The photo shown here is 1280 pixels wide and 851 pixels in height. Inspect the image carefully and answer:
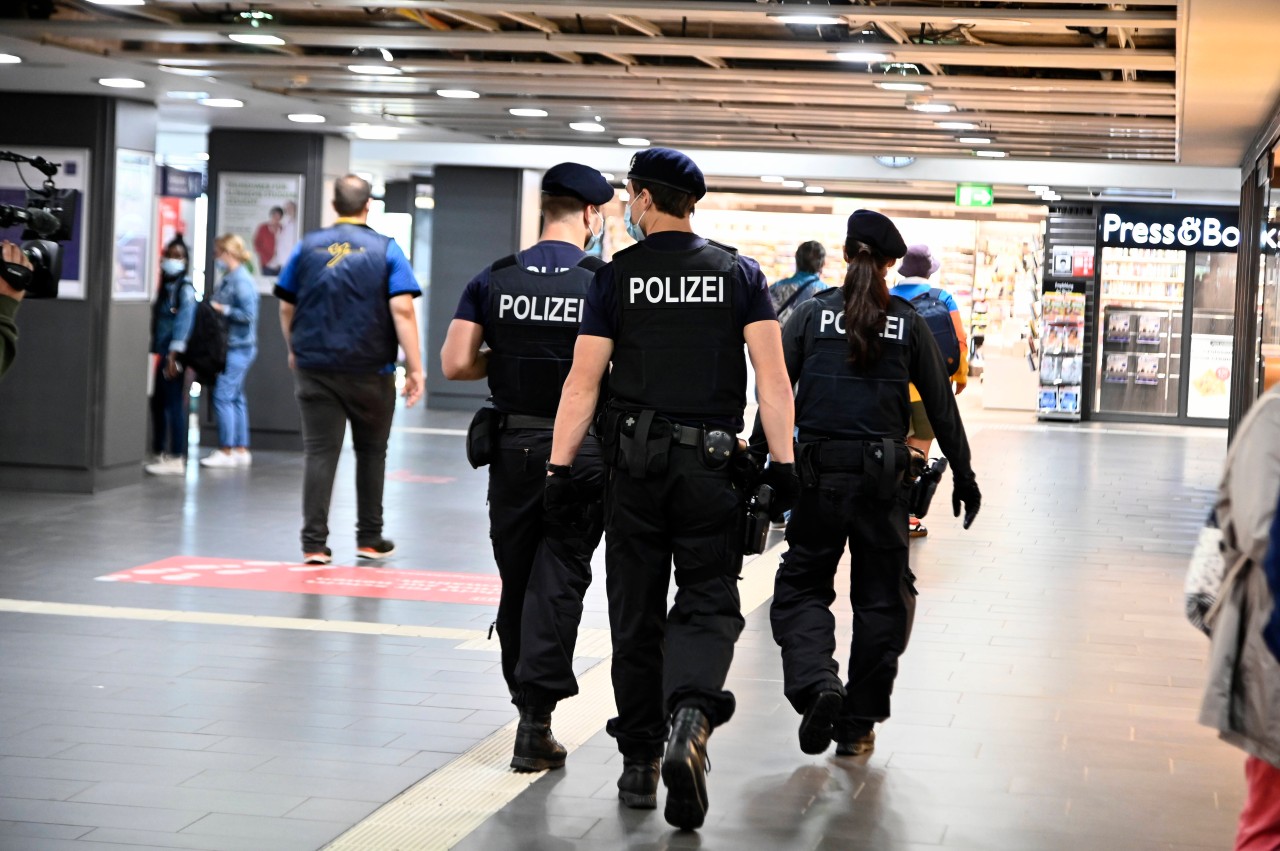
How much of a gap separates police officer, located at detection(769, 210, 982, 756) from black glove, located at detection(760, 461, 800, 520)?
1.97ft

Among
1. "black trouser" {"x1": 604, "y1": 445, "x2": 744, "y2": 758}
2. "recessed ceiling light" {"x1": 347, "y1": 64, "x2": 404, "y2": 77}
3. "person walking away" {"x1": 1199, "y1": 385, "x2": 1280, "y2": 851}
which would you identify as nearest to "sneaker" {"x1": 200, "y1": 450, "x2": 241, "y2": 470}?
"recessed ceiling light" {"x1": 347, "y1": 64, "x2": 404, "y2": 77}

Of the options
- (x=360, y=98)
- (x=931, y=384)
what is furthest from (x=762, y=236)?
(x=931, y=384)

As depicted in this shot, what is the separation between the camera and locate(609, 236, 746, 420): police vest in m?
4.17

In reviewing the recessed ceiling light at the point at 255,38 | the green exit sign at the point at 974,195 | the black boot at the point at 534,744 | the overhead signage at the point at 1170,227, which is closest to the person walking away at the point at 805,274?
the recessed ceiling light at the point at 255,38

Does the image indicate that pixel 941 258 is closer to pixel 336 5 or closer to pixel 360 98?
pixel 360 98

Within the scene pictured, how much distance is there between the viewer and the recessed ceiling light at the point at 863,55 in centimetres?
847

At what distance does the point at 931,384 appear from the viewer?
4.93m

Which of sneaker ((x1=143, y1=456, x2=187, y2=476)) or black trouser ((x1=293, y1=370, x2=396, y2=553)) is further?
sneaker ((x1=143, y1=456, x2=187, y2=476))

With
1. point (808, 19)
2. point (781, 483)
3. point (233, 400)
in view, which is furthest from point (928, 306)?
point (233, 400)

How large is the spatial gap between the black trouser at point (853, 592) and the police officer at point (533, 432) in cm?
65

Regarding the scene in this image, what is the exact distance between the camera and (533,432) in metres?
4.73

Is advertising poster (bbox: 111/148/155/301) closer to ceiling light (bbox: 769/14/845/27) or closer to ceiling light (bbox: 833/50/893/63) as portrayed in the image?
ceiling light (bbox: 833/50/893/63)

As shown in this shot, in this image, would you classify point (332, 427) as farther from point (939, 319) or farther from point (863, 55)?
point (863, 55)

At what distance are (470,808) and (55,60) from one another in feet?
21.7
